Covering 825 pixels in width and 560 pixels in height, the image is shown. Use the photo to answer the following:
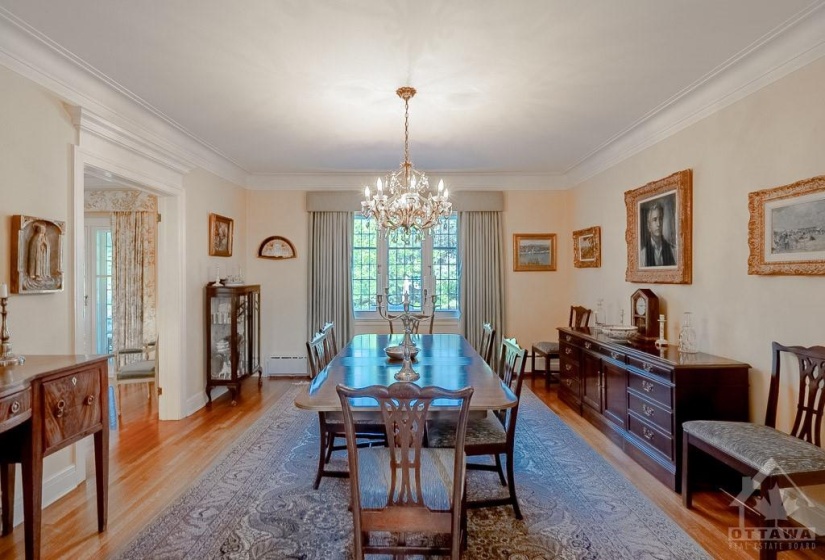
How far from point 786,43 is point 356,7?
8.00 ft

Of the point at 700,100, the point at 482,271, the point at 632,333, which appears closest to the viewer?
the point at 700,100

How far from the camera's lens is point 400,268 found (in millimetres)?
6035

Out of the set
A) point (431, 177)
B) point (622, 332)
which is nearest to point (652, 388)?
point (622, 332)

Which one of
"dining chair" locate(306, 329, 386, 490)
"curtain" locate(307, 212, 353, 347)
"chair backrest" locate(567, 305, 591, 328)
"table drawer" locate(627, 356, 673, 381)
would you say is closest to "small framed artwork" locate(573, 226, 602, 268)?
"chair backrest" locate(567, 305, 591, 328)

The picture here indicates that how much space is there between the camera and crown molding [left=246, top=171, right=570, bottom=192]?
19.0 ft

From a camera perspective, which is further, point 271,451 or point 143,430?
point 143,430

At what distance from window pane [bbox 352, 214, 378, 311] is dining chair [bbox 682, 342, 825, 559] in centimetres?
417

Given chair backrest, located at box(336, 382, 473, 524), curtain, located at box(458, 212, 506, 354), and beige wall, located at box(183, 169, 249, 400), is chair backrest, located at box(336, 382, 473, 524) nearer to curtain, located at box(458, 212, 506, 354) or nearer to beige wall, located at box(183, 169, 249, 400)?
beige wall, located at box(183, 169, 249, 400)

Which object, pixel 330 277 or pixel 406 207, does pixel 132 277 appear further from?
pixel 406 207

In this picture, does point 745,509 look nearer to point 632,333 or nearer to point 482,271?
point 632,333

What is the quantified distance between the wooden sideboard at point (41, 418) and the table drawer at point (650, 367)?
338 centimetres

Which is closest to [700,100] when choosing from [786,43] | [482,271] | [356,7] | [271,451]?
[786,43]

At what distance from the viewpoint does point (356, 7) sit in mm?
2186

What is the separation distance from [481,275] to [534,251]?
82 cm
